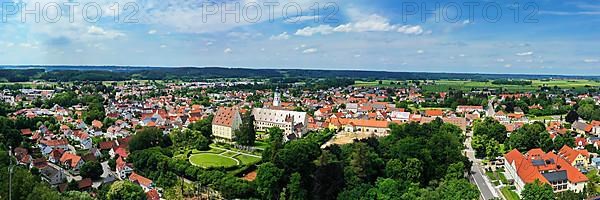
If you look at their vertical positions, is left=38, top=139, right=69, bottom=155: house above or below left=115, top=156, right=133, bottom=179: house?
above

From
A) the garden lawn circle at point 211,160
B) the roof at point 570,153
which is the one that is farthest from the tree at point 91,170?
the roof at point 570,153

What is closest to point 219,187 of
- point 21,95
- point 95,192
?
point 95,192

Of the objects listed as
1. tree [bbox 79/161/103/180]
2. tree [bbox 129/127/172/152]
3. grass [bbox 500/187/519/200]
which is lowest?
grass [bbox 500/187/519/200]

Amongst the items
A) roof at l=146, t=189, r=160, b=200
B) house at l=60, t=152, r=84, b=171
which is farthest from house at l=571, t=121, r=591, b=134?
house at l=60, t=152, r=84, b=171

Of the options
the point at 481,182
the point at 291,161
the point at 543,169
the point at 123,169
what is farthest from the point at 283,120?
the point at 543,169

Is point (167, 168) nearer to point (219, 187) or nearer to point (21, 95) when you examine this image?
point (219, 187)

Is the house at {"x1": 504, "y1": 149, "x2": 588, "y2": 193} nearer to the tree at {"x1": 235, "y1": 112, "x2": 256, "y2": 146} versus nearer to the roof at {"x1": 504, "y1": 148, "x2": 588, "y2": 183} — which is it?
the roof at {"x1": 504, "y1": 148, "x2": 588, "y2": 183}

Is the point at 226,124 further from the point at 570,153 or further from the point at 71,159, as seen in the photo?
the point at 570,153
